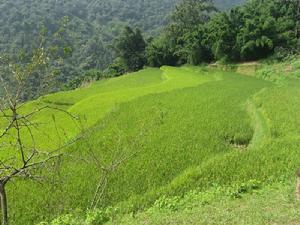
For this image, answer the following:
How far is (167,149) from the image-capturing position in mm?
11297

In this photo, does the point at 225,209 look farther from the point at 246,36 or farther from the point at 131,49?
the point at 131,49

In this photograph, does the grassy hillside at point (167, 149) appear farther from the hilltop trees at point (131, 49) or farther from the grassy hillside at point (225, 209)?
the hilltop trees at point (131, 49)

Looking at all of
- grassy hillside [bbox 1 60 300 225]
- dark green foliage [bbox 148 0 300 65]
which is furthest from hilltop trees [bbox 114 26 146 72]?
grassy hillside [bbox 1 60 300 225]

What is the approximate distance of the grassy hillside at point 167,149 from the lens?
8.52 metres

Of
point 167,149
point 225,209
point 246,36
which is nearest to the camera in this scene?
point 225,209

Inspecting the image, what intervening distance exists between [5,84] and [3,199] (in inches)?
40.9

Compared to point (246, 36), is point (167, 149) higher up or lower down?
lower down

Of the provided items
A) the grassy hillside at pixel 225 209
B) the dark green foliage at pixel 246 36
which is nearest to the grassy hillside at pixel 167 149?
the grassy hillside at pixel 225 209

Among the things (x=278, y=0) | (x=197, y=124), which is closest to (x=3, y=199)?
(x=197, y=124)

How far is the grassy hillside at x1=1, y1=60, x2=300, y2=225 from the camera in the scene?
8.52 meters

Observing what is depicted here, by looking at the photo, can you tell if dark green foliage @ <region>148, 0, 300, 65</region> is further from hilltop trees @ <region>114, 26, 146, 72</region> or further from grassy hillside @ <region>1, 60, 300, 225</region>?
grassy hillside @ <region>1, 60, 300, 225</region>

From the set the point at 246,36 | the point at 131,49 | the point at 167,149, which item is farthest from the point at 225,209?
the point at 131,49

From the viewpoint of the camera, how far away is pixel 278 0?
126 ft

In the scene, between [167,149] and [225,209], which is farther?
[167,149]
